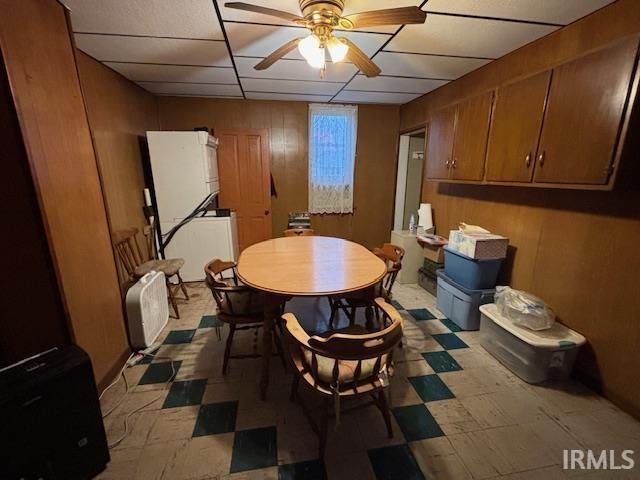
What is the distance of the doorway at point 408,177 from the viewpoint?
4.35 metres

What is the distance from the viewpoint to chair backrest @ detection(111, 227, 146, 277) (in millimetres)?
2530

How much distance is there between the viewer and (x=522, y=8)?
1.63 metres

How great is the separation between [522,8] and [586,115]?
2.40ft

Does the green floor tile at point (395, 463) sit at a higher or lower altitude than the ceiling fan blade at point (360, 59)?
lower

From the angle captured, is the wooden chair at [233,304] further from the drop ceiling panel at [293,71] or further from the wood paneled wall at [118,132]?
the drop ceiling panel at [293,71]

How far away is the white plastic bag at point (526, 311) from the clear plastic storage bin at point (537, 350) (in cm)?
4

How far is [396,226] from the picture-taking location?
15.3 ft

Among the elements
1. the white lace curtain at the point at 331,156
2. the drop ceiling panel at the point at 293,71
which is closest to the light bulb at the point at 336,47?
the drop ceiling panel at the point at 293,71

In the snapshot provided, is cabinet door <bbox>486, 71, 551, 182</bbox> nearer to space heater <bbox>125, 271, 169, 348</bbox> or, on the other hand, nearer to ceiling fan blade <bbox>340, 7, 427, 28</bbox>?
ceiling fan blade <bbox>340, 7, 427, 28</bbox>

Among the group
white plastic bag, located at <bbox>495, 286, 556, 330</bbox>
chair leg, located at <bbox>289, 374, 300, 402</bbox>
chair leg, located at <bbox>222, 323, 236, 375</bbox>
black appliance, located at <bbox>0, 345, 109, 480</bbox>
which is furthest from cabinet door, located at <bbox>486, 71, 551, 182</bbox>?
black appliance, located at <bbox>0, 345, 109, 480</bbox>

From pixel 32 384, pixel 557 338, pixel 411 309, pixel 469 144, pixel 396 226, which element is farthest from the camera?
pixel 396 226

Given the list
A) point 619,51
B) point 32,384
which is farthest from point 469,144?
point 32,384

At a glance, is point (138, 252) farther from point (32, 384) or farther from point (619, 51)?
point (619, 51)

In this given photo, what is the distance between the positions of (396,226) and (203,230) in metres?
3.00
